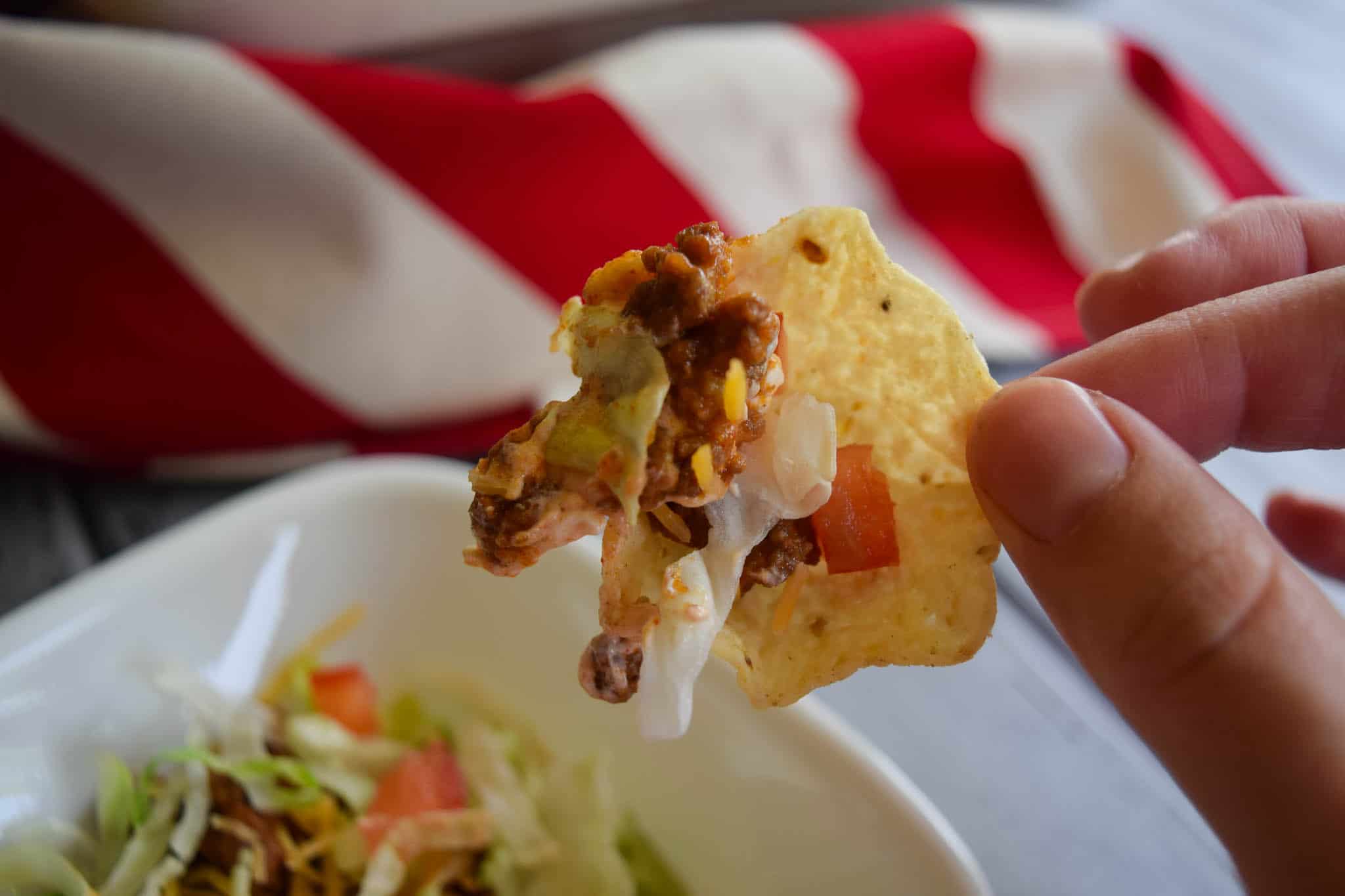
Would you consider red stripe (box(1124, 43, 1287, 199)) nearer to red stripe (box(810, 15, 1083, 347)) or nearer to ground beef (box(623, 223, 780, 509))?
red stripe (box(810, 15, 1083, 347))

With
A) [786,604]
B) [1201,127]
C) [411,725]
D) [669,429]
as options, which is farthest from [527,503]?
[1201,127]

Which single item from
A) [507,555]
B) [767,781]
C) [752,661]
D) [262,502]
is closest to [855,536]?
[752,661]

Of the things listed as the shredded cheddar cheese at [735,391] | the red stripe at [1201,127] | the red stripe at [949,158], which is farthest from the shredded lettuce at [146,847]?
the red stripe at [1201,127]

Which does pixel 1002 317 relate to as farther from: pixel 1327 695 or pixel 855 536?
pixel 1327 695

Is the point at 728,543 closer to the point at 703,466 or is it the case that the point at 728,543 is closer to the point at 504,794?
the point at 703,466

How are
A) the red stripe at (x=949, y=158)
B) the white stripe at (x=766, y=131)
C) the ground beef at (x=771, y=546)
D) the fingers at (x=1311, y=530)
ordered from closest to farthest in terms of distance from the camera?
the ground beef at (x=771, y=546) → the fingers at (x=1311, y=530) → the white stripe at (x=766, y=131) → the red stripe at (x=949, y=158)

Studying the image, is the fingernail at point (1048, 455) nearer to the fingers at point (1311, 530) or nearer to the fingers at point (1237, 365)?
the fingers at point (1237, 365)
